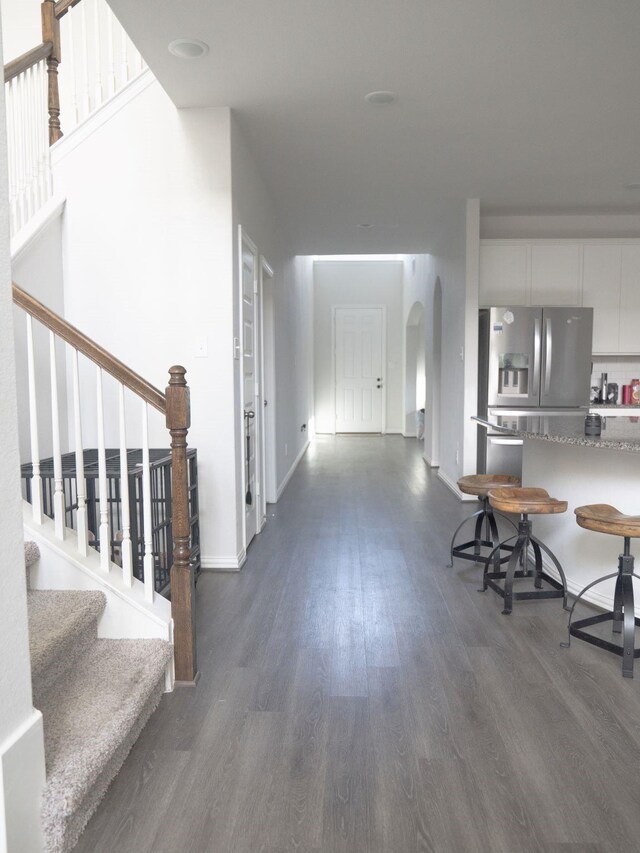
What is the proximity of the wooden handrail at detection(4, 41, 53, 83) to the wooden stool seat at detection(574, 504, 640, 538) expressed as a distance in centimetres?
341

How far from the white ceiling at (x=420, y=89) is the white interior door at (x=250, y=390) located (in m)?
0.82

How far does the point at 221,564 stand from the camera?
3.76 meters

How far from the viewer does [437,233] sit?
667cm

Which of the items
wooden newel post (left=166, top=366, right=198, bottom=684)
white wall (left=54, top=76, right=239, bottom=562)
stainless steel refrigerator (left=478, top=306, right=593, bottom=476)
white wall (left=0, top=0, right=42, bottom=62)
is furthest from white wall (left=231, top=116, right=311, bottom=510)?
white wall (left=0, top=0, right=42, bottom=62)

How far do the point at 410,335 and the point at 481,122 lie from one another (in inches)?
300

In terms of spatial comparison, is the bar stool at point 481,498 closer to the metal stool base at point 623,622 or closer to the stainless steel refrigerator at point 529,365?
the metal stool base at point 623,622

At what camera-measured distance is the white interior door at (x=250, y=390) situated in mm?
4090

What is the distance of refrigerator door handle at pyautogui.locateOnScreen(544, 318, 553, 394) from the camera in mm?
5430

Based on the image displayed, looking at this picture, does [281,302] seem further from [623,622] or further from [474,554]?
[623,622]

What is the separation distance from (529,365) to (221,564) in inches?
128

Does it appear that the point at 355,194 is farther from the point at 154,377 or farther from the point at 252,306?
the point at 154,377

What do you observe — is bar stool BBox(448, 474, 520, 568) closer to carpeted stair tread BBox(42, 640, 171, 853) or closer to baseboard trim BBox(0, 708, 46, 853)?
carpeted stair tread BBox(42, 640, 171, 853)

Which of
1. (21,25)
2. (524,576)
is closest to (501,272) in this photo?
(524,576)

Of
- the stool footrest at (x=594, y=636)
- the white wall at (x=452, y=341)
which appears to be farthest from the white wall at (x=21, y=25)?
the stool footrest at (x=594, y=636)
